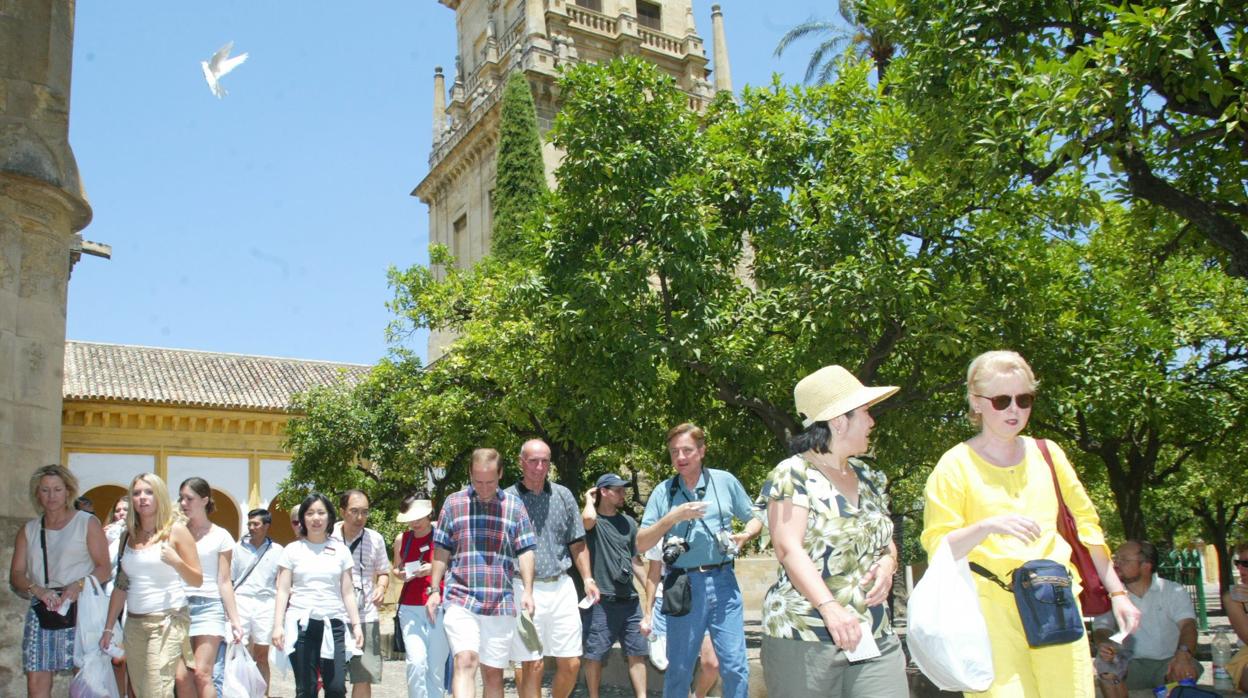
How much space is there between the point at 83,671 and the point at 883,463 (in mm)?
11689

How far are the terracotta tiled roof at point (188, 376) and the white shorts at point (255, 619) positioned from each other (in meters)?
26.1

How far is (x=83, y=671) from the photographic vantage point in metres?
7.13

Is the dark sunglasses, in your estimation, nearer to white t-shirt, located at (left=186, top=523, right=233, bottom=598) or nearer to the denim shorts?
white t-shirt, located at (left=186, top=523, right=233, bottom=598)

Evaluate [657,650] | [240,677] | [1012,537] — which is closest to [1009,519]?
[1012,537]

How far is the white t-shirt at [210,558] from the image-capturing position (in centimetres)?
782

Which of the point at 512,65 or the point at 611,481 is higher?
the point at 512,65

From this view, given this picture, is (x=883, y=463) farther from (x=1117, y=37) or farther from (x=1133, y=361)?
(x=1117, y=37)

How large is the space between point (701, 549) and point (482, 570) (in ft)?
4.98

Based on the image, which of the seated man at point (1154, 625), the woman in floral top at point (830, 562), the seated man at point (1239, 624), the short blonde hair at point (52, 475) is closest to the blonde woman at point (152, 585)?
the short blonde hair at point (52, 475)

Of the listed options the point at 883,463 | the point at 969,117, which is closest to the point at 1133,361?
the point at 883,463

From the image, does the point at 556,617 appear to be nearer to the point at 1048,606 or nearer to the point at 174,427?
the point at 1048,606

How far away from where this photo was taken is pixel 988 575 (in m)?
4.03

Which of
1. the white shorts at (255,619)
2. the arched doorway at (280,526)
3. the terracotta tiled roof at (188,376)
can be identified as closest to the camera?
the white shorts at (255,619)

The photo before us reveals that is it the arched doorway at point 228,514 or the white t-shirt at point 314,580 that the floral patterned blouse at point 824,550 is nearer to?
the white t-shirt at point 314,580
